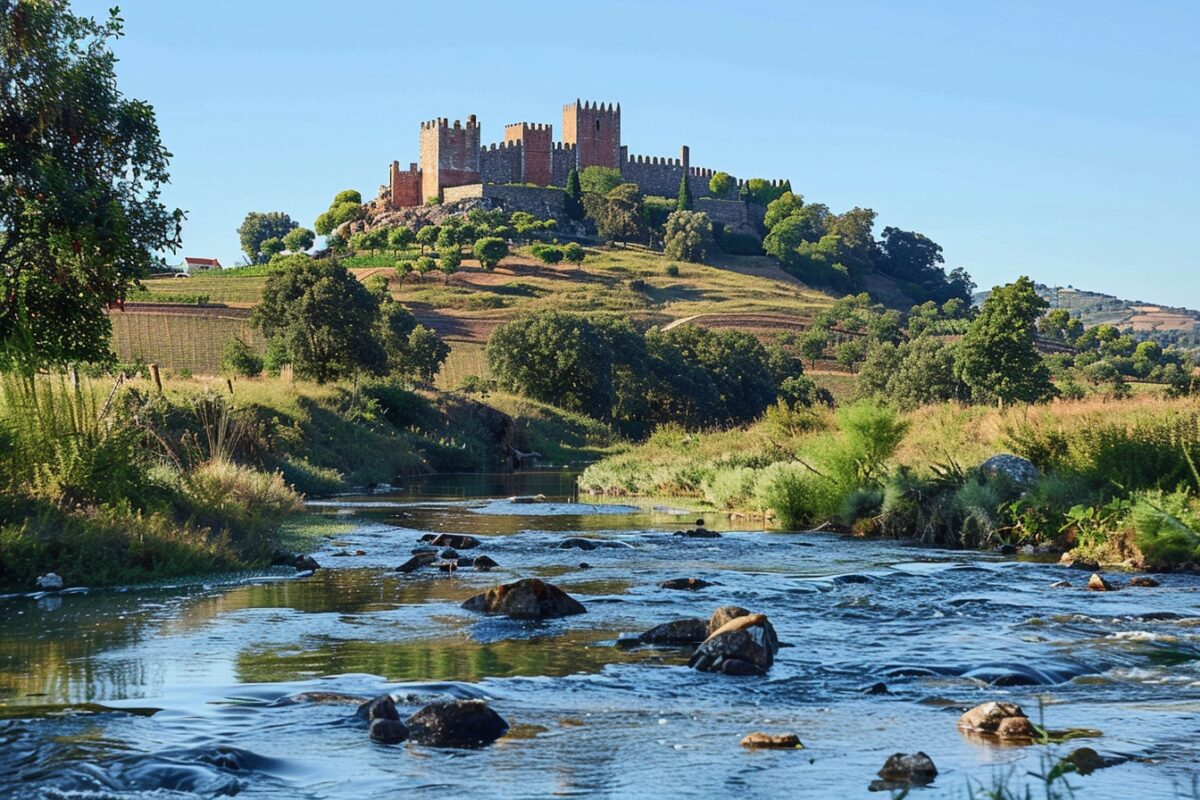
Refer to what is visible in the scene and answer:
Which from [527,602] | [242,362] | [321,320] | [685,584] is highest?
[321,320]

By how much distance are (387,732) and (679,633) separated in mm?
3414

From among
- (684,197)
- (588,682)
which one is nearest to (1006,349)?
(588,682)

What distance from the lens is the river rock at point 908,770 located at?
6176mm

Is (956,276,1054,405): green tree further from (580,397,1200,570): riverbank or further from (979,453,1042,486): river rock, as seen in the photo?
(979,453,1042,486): river rock

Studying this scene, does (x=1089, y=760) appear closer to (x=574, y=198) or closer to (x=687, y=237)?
(x=687, y=237)

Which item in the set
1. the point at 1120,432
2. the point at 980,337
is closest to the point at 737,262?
the point at 980,337

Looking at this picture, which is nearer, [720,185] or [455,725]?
[455,725]

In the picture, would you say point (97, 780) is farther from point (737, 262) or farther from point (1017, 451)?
point (737, 262)

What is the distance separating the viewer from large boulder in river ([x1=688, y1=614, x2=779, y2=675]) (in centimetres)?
887

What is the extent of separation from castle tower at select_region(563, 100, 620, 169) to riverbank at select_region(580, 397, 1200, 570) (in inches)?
5689

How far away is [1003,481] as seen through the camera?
1831 centimetres

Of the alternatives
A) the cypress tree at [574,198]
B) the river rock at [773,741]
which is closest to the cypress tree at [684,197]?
the cypress tree at [574,198]

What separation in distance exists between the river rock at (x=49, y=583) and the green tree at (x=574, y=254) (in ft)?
392

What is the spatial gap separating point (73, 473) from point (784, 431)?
17.2m
